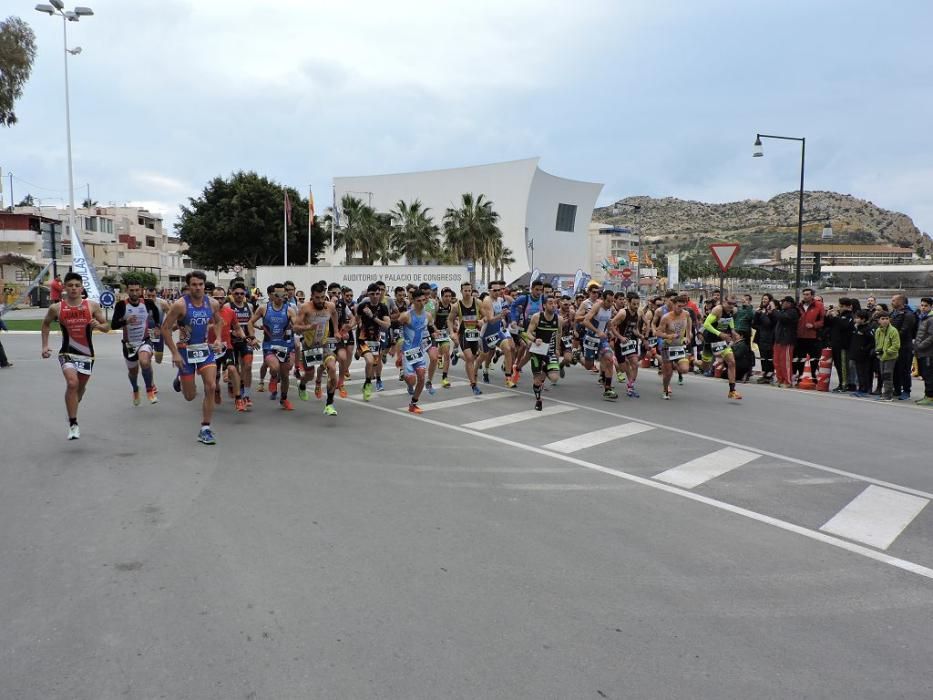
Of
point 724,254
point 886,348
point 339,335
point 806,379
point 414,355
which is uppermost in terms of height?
point 724,254

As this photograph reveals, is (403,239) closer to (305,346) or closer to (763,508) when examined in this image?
(305,346)

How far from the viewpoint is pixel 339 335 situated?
10859 mm

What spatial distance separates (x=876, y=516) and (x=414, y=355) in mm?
A: 6751

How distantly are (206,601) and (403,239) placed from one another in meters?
67.0

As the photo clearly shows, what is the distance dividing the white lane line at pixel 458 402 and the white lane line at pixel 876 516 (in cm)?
628

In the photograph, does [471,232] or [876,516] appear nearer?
[876,516]

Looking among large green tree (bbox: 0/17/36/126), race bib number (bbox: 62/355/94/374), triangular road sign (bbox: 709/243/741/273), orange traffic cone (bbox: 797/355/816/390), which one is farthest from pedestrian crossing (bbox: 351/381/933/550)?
large green tree (bbox: 0/17/36/126)

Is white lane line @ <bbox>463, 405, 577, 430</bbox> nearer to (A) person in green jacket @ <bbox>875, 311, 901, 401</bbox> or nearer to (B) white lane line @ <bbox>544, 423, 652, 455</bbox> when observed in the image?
(B) white lane line @ <bbox>544, 423, 652, 455</bbox>

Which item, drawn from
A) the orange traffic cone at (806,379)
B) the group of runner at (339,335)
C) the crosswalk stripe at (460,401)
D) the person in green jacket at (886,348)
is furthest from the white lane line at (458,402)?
the person in green jacket at (886,348)

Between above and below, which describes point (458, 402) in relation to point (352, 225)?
below

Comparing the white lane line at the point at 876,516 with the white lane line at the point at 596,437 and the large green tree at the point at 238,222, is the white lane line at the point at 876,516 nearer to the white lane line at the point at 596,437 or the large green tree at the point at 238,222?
the white lane line at the point at 596,437

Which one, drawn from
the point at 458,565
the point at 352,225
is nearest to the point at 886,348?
the point at 458,565

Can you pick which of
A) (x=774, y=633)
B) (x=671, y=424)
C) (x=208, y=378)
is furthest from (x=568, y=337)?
(x=774, y=633)

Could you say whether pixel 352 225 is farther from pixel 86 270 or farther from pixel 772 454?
pixel 772 454
